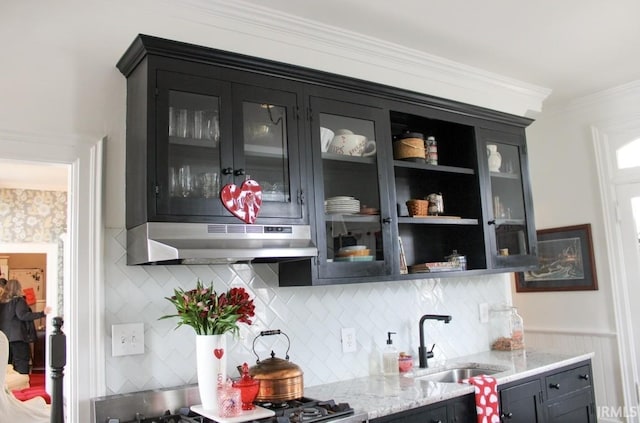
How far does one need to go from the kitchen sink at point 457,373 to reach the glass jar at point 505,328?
532 millimetres

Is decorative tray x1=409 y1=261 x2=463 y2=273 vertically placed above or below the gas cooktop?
above

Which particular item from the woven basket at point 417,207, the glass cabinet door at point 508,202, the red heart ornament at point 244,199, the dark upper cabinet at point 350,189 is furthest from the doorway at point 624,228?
the red heart ornament at point 244,199

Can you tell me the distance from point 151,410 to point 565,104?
12.4 feet

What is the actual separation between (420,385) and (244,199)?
124 centimetres

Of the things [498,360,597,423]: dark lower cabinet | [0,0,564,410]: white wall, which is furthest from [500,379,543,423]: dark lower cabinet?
[0,0,564,410]: white wall

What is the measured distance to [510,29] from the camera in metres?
2.98

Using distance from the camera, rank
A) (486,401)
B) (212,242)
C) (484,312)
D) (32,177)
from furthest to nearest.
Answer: (32,177) → (484,312) → (486,401) → (212,242)

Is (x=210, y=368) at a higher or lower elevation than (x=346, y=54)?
lower

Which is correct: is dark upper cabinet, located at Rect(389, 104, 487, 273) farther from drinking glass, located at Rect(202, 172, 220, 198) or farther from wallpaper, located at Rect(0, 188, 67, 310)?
wallpaper, located at Rect(0, 188, 67, 310)

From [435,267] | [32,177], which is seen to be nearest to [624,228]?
[435,267]

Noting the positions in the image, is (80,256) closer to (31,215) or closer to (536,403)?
(536,403)

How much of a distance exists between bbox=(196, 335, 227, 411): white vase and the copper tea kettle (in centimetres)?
20

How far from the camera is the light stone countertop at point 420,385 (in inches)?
88.8

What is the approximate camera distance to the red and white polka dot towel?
8.13 ft
